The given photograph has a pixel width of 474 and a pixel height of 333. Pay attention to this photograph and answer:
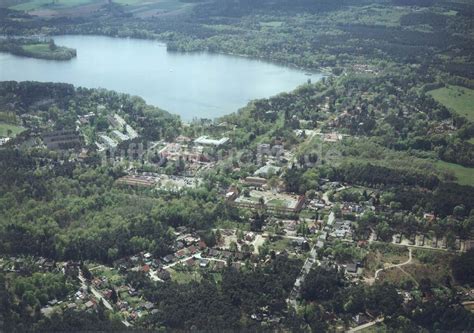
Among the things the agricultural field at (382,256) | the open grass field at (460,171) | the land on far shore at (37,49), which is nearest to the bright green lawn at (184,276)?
the agricultural field at (382,256)

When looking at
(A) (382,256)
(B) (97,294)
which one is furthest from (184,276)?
(A) (382,256)

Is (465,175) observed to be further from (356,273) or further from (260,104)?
(260,104)

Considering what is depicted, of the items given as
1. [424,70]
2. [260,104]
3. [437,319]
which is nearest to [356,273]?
[437,319]

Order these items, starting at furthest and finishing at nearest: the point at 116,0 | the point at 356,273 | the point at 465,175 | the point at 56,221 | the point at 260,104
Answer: the point at 116,0, the point at 260,104, the point at 465,175, the point at 56,221, the point at 356,273

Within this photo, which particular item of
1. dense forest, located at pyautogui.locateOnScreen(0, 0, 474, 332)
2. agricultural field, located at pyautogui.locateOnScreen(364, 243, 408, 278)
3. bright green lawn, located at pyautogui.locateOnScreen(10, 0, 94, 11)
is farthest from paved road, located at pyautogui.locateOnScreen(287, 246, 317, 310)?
bright green lawn, located at pyautogui.locateOnScreen(10, 0, 94, 11)

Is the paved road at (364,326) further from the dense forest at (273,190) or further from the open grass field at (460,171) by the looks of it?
the open grass field at (460,171)
